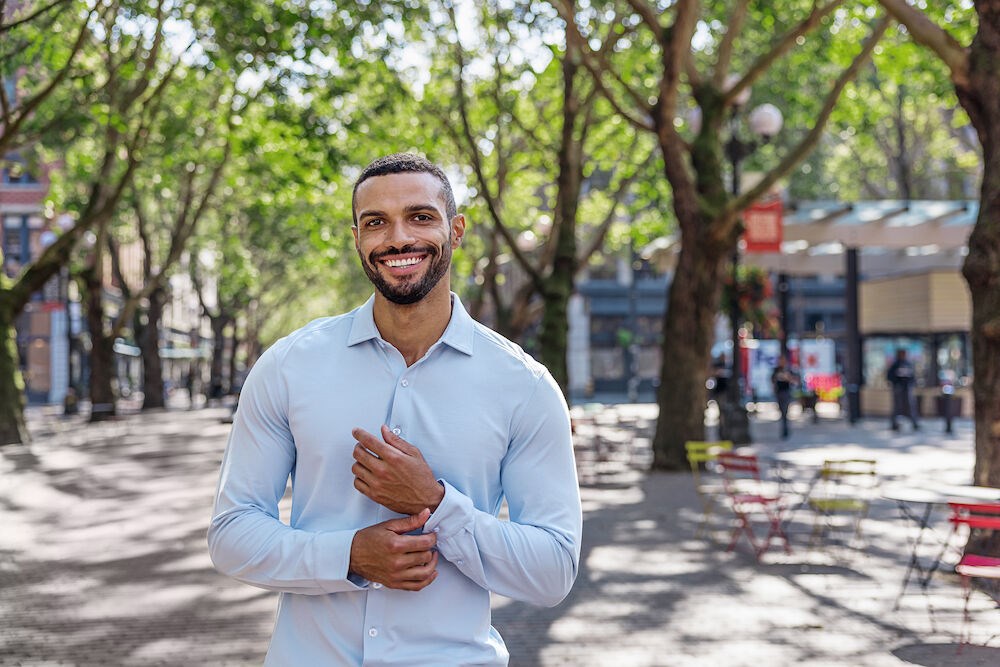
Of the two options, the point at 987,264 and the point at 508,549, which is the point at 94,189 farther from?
the point at 508,549

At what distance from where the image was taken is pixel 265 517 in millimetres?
2545

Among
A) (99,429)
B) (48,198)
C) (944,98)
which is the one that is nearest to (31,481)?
(48,198)

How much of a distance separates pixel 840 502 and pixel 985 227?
2.92 meters

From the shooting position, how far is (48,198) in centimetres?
2903

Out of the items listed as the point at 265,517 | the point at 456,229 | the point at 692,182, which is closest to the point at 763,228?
the point at 692,182

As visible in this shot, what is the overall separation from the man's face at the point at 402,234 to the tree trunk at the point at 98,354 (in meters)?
32.5

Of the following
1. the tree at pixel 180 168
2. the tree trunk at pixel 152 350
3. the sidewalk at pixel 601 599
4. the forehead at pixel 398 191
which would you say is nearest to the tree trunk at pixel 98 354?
the tree at pixel 180 168

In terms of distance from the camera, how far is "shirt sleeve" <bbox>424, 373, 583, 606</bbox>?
2.46 meters

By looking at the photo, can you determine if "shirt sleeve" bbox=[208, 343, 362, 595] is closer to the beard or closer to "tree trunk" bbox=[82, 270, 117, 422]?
the beard

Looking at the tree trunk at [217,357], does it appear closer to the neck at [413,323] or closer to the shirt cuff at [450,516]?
the neck at [413,323]

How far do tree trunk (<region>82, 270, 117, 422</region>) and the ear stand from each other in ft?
106

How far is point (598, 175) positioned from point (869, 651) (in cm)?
5457

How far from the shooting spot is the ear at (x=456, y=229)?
2766 mm

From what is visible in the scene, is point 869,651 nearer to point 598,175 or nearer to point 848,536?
point 848,536
